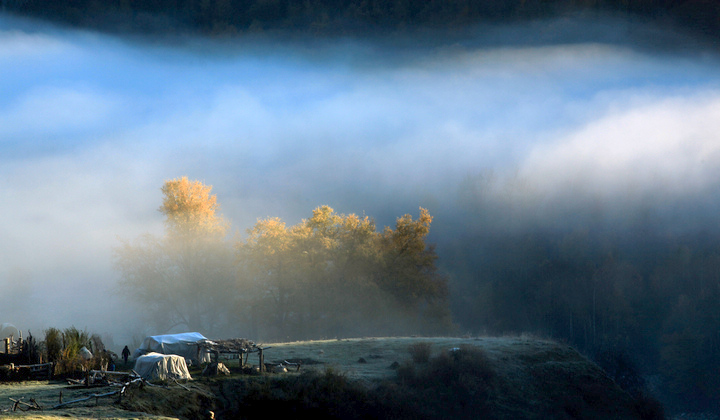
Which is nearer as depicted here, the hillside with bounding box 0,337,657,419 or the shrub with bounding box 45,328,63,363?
the hillside with bounding box 0,337,657,419

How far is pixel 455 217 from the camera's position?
7175 inches

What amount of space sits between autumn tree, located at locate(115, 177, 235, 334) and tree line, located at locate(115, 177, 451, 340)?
13cm

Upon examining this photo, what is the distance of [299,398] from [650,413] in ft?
96.4

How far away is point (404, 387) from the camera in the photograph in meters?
42.1

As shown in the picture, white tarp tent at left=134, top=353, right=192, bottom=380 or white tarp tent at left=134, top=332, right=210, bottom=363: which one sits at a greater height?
white tarp tent at left=134, top=332, right=210, bottom=363

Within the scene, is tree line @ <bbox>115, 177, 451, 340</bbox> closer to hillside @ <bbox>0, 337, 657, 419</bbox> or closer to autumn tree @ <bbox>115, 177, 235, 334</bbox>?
autumn tree @ <bbox>115, 177, 235, 334</bbox>

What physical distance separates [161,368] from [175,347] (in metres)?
7.06

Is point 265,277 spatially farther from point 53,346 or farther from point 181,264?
point 53,346

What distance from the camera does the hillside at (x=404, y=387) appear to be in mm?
35156

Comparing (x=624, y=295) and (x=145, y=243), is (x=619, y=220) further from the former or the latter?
(x=145, y=243)

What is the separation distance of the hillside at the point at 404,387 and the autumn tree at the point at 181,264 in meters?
27.9

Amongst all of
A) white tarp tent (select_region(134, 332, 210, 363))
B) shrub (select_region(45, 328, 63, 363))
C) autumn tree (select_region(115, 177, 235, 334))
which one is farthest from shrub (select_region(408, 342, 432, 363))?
autumn tree (select_region(115, 177, 235, 334))

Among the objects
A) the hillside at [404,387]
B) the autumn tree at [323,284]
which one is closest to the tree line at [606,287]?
the autumn tree at [323,284]

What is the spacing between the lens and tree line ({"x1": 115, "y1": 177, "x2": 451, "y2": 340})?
3019 inches
